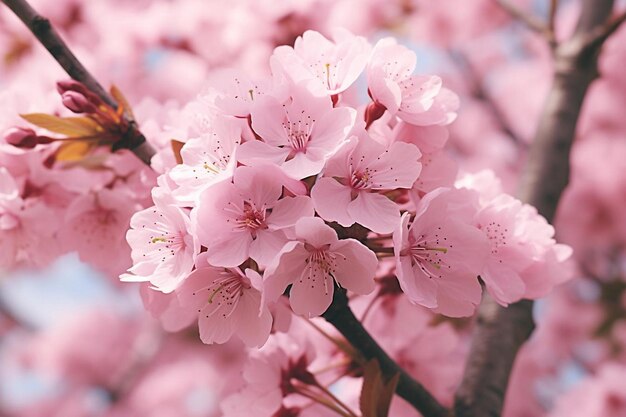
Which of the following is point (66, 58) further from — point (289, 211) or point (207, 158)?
point (289, 211)

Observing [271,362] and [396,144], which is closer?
[396,144]

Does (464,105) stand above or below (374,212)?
below

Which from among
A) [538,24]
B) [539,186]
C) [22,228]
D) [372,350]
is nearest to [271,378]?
[372,350]

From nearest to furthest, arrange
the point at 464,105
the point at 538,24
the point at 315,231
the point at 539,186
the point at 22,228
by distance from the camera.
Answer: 1. the point at 315,231
2. the point at 22,228
3. the point at 539,186
4. the point at 538,24
5. the point at 464,105

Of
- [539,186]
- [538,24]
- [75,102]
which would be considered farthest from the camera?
[538,24]

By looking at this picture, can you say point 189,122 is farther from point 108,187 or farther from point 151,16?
point 151,16

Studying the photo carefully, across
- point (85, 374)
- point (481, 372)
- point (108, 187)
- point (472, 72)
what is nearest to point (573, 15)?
point (472, 72)

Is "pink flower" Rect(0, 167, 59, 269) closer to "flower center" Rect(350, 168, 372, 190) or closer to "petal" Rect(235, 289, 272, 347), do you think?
"petal" Rect(235, 289, 272, 347)
